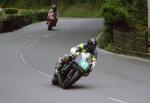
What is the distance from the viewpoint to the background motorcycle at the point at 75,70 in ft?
56.6

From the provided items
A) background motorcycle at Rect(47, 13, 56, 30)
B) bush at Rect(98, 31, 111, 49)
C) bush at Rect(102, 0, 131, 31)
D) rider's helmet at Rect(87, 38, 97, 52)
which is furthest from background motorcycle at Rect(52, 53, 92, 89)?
background motorcycle at Rect(47, 13, 56, 30)

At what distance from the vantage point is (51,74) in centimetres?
2192

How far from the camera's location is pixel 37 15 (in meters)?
61.4

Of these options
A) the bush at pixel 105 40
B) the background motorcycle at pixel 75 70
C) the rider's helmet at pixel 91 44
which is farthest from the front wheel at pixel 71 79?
the bush at pixel 105 40

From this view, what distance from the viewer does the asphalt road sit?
15844 millimetres

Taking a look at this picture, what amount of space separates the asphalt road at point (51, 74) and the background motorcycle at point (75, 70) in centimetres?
29

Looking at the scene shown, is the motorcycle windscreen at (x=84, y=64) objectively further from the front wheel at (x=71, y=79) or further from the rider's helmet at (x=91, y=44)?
the rider's helmet at (x=91, y=44)

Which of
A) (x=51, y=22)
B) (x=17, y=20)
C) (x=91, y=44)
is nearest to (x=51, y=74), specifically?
(x=91, y=44)

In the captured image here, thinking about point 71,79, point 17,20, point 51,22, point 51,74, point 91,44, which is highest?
point 91,44

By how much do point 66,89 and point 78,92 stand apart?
81 centimetres

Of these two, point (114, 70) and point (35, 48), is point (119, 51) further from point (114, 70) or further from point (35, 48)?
point (114, 70)

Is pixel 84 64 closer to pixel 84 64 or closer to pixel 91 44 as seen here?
pixel 84 64

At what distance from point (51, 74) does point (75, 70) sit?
182 inches

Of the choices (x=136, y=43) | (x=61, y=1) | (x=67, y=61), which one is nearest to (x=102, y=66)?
(x=136, y=43)
